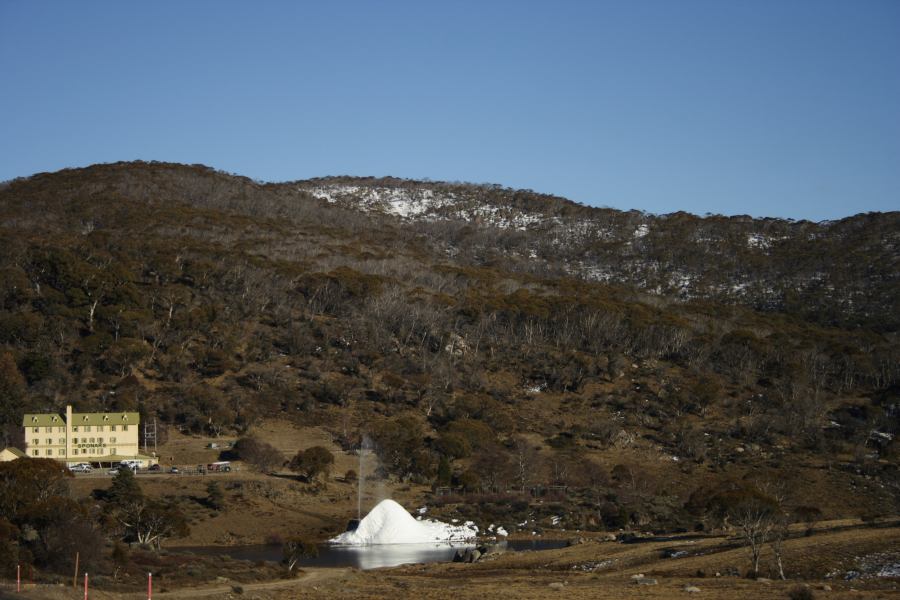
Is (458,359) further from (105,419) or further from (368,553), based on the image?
(368,553)

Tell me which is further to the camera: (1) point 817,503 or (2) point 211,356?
(2) point 211,356

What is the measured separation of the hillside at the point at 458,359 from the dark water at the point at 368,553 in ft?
31.5

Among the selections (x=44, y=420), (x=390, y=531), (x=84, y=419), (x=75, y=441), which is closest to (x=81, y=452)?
(x=75, y=441)

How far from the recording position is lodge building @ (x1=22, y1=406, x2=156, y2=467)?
67.2 m

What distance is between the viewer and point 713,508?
177ft

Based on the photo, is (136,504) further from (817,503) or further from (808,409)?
(808,409)

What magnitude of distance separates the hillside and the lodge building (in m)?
2.12

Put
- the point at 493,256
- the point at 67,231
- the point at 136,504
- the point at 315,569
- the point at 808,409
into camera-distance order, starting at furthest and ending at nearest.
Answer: the point at 493,256 < the point at 67,231 < the point at 808,409 < the point at 136,504 < the point at 315,569

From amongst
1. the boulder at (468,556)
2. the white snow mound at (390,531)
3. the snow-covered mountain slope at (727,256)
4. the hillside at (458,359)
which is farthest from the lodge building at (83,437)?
the snow-covered mountain slope at (727,256)

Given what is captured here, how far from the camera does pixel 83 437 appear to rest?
6775 centimetres

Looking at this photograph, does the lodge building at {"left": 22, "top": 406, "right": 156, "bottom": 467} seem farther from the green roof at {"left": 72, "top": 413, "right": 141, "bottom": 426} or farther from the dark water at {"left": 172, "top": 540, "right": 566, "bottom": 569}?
the dark water at {"left": 172, "top": 540, "right": 566, "bottom": 569}

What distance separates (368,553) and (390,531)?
4.07m

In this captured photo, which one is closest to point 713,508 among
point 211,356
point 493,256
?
point 211,356

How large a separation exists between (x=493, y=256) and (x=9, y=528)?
141800 millimetres
